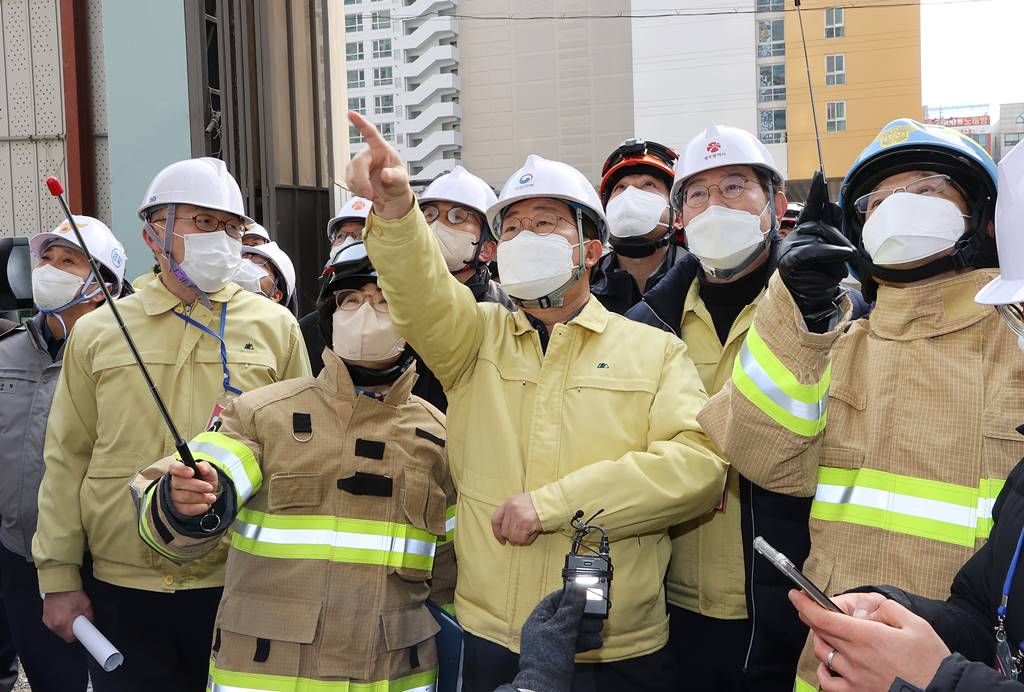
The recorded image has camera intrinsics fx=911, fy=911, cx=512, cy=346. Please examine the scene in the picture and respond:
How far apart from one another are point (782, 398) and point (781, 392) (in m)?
0.01

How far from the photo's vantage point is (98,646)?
2.57m

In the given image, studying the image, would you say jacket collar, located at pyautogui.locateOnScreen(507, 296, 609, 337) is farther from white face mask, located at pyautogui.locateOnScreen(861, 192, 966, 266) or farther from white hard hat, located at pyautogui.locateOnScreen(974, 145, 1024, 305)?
white hard hat, located at pyautogui.locateOnScreen(974, 145, 1024, 305)

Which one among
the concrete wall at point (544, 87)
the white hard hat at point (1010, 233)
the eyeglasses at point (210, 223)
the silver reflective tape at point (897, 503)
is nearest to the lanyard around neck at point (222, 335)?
the eyeglasses at point (210, 223)

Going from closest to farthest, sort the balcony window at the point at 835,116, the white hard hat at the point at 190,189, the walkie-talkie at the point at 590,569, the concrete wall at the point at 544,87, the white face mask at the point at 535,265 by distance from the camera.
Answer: the walkie-talkie at the point at 590,569 → the white face mask at the point at 535,265 → the white hard hat at the point at 190,189 → the balcony window at the point at 835,116 → the concrete wall at the point at 544,87

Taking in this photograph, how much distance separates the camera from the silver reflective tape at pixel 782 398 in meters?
1.95

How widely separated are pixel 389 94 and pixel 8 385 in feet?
164

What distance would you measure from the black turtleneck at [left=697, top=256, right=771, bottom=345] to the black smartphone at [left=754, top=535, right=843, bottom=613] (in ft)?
4.37

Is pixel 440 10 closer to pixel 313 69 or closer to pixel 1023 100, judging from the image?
pixel 1023 100

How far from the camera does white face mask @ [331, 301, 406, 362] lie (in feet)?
8.43

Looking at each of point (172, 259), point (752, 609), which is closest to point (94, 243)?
point (172, 259)

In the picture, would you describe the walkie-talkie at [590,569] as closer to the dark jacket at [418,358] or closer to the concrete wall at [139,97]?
the dark jacket at [418,358]

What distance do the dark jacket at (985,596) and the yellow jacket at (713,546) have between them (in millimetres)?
861

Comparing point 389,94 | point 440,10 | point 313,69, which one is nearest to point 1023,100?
point 440,10

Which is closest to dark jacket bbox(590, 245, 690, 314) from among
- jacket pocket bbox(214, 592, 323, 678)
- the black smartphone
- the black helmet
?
the black helmet
